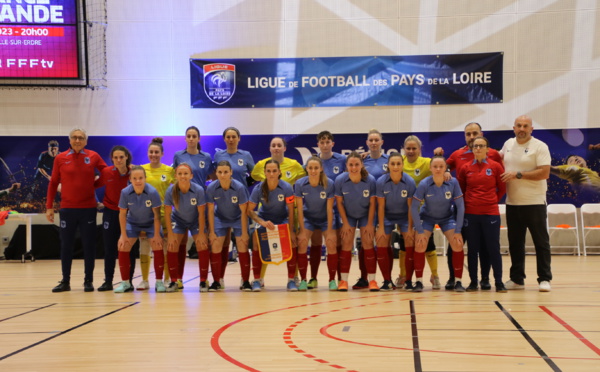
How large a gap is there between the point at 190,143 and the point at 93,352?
160 inches

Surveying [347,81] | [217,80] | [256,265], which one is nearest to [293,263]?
[256,265]

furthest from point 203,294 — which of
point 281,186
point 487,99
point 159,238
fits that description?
point 487,99

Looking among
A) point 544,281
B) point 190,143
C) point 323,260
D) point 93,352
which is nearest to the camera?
point 93,352

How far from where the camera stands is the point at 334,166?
26.3 ft

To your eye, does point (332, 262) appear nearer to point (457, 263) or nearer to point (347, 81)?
point (457, 263)

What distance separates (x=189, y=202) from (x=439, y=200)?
9.04 ft

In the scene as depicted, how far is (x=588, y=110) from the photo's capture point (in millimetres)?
12914

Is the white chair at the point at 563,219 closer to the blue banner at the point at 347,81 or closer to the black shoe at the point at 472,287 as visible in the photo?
the blue banner at the point at 347,81

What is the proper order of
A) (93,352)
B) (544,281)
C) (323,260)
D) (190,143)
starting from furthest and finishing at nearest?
1. (323,260)
2. (190,143)
3. (544,281)
4. (93,352)

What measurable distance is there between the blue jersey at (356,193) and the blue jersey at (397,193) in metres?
0.11

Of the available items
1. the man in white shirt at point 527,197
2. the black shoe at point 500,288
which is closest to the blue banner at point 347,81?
the man in white shirt at point 527,197

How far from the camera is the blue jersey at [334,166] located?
7.98 metres

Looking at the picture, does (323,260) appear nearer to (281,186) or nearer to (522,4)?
(281,186)

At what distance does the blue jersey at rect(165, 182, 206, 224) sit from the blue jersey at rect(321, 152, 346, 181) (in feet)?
4.98
